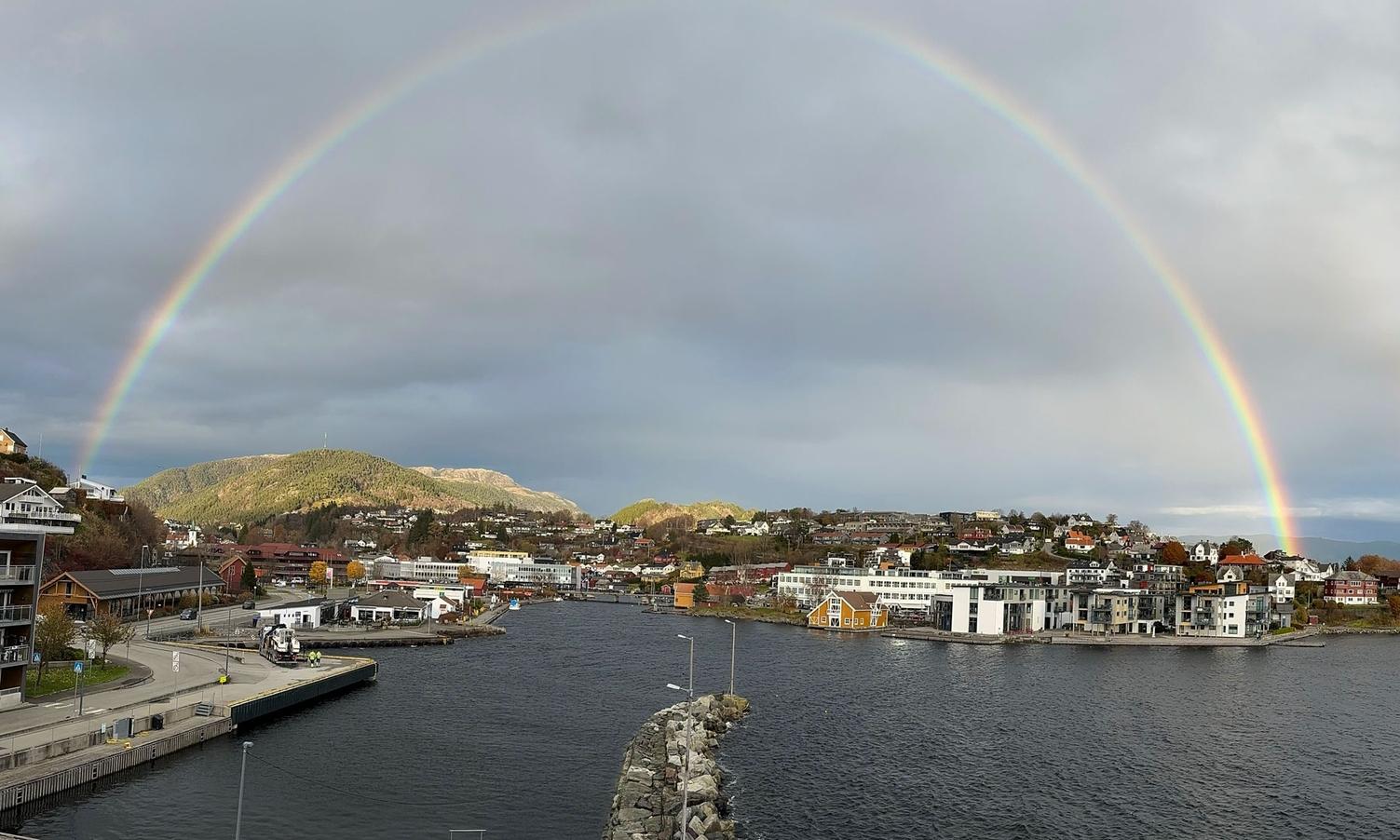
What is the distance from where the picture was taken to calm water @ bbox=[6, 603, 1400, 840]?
70.3ft

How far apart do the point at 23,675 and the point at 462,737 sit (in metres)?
12.7

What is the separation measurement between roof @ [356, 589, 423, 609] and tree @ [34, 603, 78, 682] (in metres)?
32.7

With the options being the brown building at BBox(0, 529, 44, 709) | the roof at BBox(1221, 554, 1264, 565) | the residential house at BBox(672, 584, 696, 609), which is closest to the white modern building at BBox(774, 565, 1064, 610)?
the residential house at BBox(672, 584, 696, 609)

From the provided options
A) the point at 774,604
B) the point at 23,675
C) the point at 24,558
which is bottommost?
the point at 774,604

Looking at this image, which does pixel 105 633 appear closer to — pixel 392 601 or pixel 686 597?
pixel 392 601

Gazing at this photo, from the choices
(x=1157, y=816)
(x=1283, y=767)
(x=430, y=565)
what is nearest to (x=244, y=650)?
(x=1157, y=816)

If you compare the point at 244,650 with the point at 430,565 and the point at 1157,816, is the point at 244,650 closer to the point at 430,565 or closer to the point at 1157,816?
the point at 1157,816

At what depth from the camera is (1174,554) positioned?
4444 inches

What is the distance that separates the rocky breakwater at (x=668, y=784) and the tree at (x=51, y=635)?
2051 centimetres

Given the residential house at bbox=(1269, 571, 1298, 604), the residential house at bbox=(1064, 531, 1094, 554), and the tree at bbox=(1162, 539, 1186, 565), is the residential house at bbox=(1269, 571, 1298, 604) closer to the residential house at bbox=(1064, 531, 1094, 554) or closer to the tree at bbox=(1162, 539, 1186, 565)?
the tree at bbox=(1162, 539, 1186, 565)

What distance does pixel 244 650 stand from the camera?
43781 millimetres

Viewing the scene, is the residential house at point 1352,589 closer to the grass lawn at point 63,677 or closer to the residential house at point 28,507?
the grass lawn at point 63,677

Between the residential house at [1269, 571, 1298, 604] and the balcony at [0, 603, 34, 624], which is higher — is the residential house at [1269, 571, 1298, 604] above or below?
below

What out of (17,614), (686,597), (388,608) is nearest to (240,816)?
(17,614)
